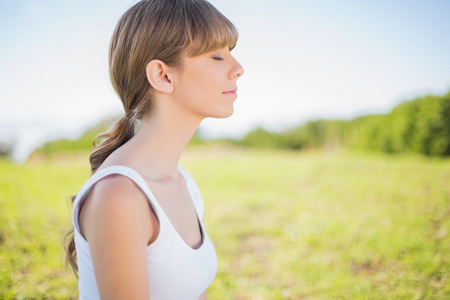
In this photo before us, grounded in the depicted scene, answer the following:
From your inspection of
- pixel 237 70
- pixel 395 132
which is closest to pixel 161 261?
pixel 237 70

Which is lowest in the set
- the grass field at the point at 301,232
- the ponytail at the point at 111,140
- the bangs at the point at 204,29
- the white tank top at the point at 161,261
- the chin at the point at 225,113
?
the grass field at the point at 301,232

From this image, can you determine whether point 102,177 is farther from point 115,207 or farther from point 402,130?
point 402,130

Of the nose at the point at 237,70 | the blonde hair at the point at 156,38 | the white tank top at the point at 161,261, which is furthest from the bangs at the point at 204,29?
the white tank top at the point at 161,261

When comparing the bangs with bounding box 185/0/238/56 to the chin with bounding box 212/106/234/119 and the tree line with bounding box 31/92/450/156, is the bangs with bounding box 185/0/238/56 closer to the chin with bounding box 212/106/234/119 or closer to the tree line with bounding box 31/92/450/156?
the chin with bounding box 212/106/234/119

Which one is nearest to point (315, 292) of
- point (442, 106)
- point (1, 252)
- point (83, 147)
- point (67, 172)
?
point (1, 252)

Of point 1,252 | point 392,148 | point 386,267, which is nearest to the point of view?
point 1,252

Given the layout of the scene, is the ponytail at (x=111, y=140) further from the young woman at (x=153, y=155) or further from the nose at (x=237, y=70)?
the nose at (x=237, y=70)

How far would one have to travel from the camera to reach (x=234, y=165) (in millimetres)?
10172

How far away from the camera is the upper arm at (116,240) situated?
1.04 metres

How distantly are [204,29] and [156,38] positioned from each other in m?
0.21

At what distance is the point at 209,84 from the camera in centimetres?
142

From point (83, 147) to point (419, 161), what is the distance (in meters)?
9.15

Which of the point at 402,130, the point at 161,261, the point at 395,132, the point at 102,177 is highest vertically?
the point at 102,177

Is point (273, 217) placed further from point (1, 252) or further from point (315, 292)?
point (1, 252)
